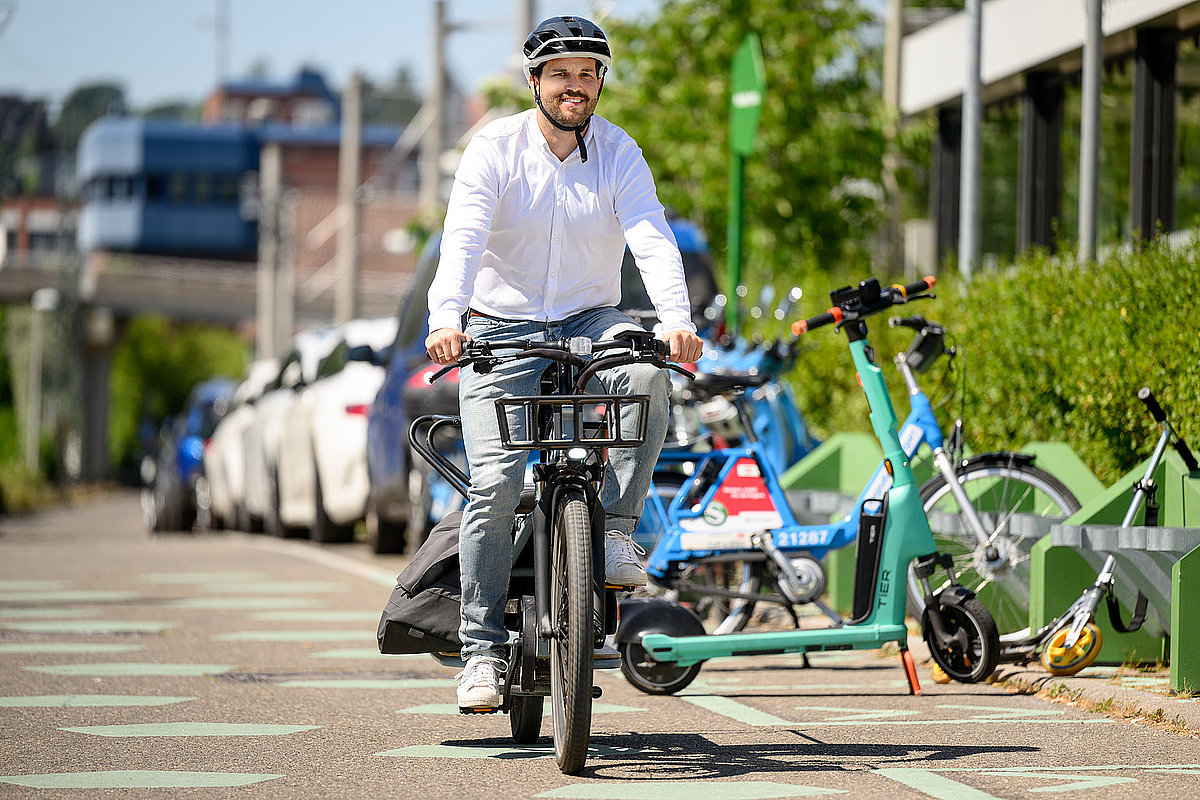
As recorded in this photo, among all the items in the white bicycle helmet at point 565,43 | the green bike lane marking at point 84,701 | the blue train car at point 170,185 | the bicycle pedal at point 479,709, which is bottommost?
the green bike lane marking at point 84,701

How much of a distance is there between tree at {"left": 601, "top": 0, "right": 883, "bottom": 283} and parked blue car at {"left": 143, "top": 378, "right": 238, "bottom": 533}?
8.25 metres

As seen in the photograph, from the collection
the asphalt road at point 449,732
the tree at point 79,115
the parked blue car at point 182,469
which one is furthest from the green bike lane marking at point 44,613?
the tree at point 79,115

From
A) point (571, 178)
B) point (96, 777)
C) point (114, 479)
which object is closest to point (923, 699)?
point (571, 178)

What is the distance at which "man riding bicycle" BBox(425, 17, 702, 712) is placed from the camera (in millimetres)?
5922

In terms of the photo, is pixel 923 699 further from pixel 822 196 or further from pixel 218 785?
pixel 822 196

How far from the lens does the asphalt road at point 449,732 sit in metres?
5.64

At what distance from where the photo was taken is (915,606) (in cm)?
805

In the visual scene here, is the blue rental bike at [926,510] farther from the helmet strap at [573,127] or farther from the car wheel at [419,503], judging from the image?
the car wheel at [419,503]

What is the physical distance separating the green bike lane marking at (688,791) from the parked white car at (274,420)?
12.6m

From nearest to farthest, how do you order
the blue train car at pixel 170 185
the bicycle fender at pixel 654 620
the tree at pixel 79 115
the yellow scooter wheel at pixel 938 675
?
1. the bicycle fender at pixel 654 620
2. the yellow scooter wheel at pixel 938 675
3. the tree at pixel 79 115
4. the blue train car at pixel 170 185

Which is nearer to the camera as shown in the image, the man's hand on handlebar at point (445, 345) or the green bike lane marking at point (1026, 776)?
the green bike lane marking at point (1026, 776)

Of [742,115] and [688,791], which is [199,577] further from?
[688,791]

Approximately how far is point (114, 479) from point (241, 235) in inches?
918

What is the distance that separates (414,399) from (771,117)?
28.6 feet
